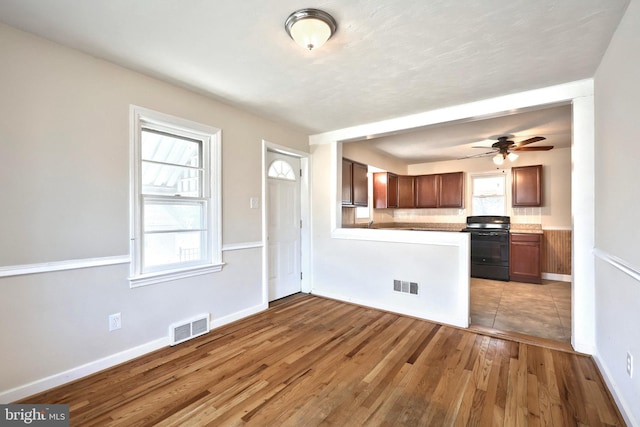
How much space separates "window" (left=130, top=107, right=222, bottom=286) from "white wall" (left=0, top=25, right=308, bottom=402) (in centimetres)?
10

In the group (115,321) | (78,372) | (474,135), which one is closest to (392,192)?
(474,135)

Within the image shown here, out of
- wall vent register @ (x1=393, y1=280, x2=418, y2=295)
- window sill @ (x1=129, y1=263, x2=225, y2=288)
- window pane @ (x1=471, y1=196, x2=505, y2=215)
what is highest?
window pane @ (x1=471, y1=196, x2=505, y2=215)

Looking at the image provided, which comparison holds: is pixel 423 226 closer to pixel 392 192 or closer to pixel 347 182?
pixel 392 192

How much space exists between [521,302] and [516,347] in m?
1.65

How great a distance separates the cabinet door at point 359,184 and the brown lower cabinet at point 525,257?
282cm

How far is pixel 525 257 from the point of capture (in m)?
5.07

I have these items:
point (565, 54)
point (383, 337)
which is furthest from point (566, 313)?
point (565, 54)

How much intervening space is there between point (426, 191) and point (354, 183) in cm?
249

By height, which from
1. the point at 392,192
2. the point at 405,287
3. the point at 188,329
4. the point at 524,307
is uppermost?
the point at 392,192

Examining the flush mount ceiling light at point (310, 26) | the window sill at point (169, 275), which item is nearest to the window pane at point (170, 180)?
the window sill at point (169, 275)

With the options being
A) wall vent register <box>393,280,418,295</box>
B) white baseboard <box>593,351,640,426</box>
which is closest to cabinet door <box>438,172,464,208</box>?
wall vent register <box>393,280,418,295</box>

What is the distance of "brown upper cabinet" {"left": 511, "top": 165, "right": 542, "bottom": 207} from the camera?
5.30 meters

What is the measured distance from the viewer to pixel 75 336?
210 centimetres

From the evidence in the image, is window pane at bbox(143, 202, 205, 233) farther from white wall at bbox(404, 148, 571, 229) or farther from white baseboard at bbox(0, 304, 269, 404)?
white wall at bbox(404, 148, 571, 229)
